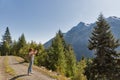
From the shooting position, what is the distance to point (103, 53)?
38625 mm

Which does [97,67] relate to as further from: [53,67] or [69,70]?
[69,70]

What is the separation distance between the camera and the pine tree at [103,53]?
3747 centimetres

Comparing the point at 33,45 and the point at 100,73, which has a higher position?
the point at 33,45

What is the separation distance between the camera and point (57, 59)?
215 ft

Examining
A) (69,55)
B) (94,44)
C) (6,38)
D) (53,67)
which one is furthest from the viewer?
(6,38)

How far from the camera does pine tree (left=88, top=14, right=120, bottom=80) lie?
3747 cm

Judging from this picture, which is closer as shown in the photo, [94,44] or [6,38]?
[94,44]

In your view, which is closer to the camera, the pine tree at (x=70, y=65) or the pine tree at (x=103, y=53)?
the pine tree at (x=103, y=53)

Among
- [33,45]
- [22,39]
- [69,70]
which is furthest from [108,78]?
[22,39]

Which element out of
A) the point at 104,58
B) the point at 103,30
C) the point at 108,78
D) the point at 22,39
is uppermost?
the point at 22,39

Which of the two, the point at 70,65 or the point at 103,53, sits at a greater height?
the point at 103,53

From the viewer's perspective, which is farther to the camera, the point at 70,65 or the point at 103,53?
the point at 70,65

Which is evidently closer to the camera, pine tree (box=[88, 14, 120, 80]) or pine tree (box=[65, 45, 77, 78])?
pine tree (box=[88, 14, 120, 80])

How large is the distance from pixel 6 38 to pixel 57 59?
340 ft
